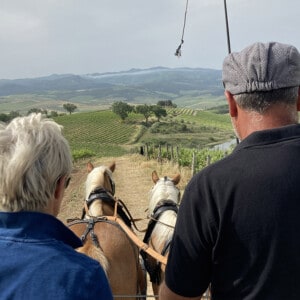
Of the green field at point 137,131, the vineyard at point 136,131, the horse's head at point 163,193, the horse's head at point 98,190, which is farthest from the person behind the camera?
the green field at point 137,131

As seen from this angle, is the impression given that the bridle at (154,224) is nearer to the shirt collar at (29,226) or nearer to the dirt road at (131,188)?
the shirt collar at (29,226)

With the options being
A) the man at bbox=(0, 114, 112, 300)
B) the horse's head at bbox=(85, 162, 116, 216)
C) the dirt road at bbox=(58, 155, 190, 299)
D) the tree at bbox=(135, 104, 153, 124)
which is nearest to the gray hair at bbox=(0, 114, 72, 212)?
the man at bbox=(0, 114, 112, 300)

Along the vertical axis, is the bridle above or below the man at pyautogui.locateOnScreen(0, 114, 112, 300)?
below

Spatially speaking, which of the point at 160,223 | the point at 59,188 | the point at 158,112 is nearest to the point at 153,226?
the point at 160,223

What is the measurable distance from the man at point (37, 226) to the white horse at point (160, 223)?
8.22 ft

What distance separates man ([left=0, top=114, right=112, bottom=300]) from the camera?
1.21m

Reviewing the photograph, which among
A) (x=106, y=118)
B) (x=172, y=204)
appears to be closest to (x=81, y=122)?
(x=106, y=118)

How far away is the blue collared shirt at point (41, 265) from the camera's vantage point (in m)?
1.20

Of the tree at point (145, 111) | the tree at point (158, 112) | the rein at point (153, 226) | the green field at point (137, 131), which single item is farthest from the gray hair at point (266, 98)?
the tree at point (158, 112)

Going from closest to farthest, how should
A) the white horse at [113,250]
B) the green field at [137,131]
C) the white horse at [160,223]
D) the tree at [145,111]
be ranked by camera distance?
1. the white horse at [113,250]
2. the white horse at [160,223]
3. the green field at [137,131]
4. the tree at [145,111]

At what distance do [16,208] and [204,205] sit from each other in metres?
0.62

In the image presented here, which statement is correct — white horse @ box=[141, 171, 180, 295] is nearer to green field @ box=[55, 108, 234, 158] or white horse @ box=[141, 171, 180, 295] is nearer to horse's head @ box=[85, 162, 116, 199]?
horse's head @ box=[85, 162, 116, 199]

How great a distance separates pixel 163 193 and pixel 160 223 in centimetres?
41

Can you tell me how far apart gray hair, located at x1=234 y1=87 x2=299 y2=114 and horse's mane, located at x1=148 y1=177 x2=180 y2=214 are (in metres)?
2.94
